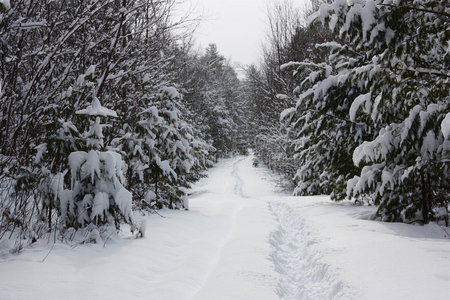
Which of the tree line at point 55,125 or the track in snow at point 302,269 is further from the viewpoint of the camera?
the tree line at point 55,125

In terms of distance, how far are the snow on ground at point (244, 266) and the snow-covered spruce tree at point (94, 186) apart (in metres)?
0.52

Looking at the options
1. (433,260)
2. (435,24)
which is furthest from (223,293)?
(435,24)

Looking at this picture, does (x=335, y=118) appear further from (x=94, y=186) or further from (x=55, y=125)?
(x=55, y=125)

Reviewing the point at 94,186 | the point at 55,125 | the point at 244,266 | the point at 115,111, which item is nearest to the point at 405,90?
the point at 244,266

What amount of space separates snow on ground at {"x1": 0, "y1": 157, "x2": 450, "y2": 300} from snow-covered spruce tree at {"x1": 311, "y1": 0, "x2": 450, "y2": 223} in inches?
37.0

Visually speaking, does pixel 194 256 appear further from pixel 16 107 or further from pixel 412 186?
pixel 412 186

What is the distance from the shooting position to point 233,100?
2192 inches

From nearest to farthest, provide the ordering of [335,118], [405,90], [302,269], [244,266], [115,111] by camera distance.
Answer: [244,266], [302,269], [405,90], [115,111], [335,118]

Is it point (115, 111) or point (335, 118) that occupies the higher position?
point (335, 118)

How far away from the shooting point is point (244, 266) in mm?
4969

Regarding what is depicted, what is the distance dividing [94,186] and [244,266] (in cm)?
260

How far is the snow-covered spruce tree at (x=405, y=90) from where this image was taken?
18.8ft

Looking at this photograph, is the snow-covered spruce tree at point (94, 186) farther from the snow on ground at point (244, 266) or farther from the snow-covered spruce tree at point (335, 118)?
the snow-covered spruce tree at point (335, 118)

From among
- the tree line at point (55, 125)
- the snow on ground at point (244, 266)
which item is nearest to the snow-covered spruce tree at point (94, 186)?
the tree line at point (55, 125)
